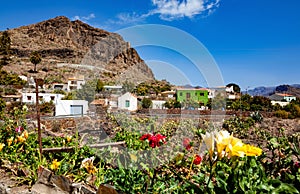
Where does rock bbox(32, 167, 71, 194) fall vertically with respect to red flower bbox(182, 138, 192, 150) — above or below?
below

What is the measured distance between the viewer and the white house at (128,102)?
568cm


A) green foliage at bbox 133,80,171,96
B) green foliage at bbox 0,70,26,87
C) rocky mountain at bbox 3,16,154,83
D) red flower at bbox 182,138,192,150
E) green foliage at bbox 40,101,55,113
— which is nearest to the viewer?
red flower at bbox 182,138,192,150

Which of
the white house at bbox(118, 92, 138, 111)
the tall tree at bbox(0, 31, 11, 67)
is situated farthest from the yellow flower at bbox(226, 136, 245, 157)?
the tall tree at bbox(0, 31, 11, 67)

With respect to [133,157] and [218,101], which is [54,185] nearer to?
[133,157]

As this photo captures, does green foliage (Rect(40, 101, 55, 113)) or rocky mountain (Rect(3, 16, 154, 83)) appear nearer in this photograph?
green foliage (Rect(40, 101, 55, 113))

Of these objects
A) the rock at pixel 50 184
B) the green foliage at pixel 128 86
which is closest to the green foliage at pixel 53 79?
the green foliage at pixel 128 86

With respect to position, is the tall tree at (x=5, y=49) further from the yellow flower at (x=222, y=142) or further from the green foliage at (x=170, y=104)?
the yellow flower at (x=222, y=142)

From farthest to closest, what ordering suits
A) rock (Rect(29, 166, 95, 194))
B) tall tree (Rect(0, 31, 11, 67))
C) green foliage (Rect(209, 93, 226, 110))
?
tall tree (Rect(0, 31, 11, 67)) < green foliage (Rect(209, 93, 226, 110)) < rock (Rect(29, 166, 95, 194))

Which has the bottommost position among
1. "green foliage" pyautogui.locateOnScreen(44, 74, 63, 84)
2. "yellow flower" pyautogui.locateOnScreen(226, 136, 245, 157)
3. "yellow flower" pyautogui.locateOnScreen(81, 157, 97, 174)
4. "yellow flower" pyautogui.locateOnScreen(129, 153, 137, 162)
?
"yellow flower" pyautogui.locateOnScreen(81, 157, 97, 174)

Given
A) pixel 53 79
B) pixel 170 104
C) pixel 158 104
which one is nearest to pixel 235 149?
pixel 158 104

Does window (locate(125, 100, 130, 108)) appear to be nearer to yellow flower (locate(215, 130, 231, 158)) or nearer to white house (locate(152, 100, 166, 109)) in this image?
white house (locate(152, 100, 166, 109))

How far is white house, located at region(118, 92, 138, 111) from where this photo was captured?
224 inches

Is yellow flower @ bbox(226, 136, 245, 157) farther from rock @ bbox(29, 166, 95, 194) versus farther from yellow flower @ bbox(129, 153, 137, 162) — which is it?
yellow flower @ bbox(129, 153, 137, 162)

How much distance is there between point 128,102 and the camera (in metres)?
6.13
